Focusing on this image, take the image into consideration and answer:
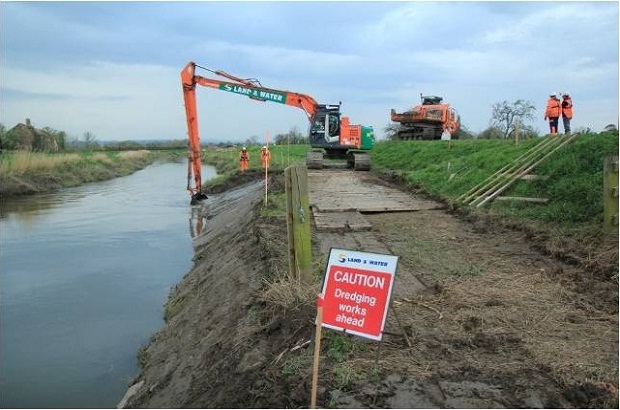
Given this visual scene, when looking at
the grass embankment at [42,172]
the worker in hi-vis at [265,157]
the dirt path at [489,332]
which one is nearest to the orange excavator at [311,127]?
the worker in hi-vis at [265,157]

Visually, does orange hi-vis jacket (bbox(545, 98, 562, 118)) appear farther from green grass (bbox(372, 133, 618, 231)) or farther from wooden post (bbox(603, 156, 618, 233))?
wooden post (bbox(603, 156, 618, 233))

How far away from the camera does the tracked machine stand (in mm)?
33312

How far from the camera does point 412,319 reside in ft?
18.4

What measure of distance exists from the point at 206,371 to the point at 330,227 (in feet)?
17.5

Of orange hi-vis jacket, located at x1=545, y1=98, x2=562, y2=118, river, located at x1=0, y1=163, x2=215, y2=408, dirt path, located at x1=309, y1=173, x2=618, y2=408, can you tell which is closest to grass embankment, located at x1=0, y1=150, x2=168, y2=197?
river, located at x1=0, y1=163, x2=215, y2=408

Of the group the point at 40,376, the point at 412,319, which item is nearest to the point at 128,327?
the point at 40,376

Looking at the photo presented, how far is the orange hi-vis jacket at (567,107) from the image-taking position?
1805 cm

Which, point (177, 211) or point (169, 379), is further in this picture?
point (177, 211)

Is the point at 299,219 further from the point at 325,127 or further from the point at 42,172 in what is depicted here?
the point at 42,172

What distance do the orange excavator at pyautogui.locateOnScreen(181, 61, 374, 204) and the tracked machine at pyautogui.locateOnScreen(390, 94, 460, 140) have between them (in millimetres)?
9343

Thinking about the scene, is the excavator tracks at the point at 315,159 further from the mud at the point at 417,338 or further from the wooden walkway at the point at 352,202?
the mud at the point at 417,338

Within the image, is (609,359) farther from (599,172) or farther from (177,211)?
(177,211)

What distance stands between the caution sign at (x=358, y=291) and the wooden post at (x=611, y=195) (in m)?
5.54

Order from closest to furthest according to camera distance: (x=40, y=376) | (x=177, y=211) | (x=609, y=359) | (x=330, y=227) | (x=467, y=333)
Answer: (x=609, y=359) → (x=467, y=333) → (x=40, y=376) → (x=330, y=227) → (x=177, y=211)
